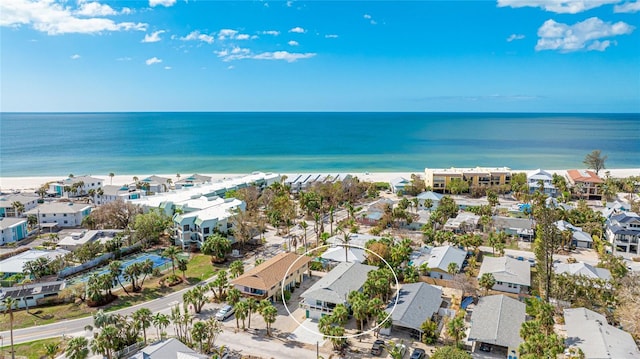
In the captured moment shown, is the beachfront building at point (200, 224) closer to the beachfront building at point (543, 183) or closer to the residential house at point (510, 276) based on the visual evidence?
A: the residential house at point (510, 276)

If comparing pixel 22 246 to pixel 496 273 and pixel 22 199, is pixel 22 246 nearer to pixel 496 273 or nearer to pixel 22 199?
pixel 22 199

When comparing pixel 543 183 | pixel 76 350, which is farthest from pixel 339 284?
pixel 543 183

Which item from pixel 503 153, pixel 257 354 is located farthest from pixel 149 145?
pixel 257 354

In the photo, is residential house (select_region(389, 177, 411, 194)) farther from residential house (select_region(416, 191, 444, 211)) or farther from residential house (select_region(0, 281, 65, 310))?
residential house (select_region(0, 281, 65, 310))

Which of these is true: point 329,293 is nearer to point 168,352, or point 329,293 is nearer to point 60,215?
point 168,352

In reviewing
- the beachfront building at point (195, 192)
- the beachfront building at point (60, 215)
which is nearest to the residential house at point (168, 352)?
the beachfront building at point (195, 192)

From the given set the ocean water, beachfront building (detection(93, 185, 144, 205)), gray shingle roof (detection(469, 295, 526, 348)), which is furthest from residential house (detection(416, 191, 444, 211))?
beachfront building (detection(93, 185, 144, 205))
